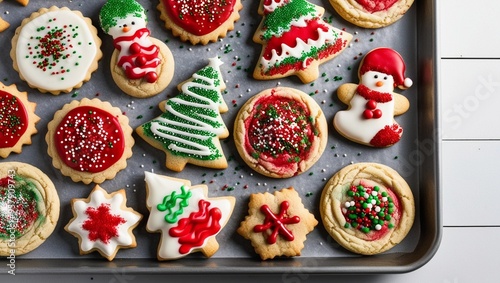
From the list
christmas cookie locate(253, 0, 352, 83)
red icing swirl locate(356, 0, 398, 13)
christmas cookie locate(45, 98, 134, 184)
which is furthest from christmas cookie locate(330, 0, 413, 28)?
christmas cookie locate(45, 98, 134, 184)

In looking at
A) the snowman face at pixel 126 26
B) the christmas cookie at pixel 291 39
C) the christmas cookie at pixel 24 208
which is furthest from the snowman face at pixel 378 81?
the christmas cookie at pixel 24 208

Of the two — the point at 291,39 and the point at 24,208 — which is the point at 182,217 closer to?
the point at 24,208

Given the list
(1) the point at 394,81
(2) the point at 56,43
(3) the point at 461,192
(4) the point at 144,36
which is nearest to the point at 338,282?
(3) the point at 461,192

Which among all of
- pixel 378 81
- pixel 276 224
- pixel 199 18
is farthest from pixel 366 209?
pixel 199 18

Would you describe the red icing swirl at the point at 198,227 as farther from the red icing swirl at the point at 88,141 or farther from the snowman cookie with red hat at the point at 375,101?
the snowman cookie with red hat at the point at 375,101

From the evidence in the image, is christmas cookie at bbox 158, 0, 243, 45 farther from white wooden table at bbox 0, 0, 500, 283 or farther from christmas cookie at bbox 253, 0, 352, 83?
white wooden table at bbox 0, 0, 500, 283

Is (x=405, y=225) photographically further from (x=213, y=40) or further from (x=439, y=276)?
(x=213, y=40)
